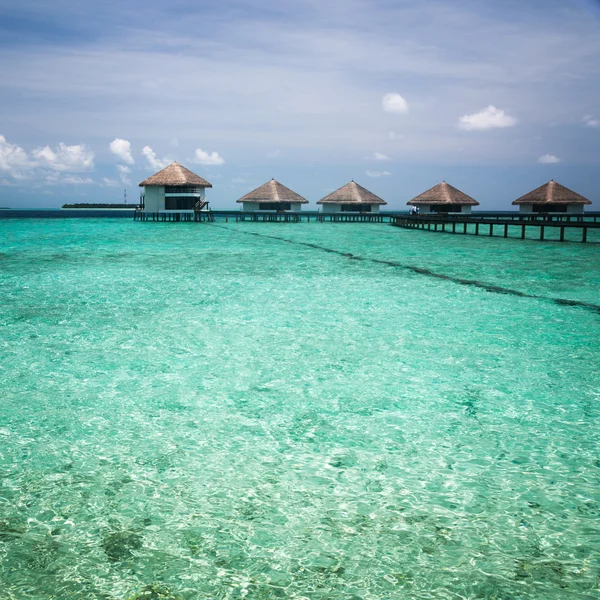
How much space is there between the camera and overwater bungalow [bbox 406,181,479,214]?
150ft

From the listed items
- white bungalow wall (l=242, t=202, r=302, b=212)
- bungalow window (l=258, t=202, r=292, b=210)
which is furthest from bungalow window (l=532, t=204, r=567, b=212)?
bungalow window (l=258, t=202, r=292, b=210)

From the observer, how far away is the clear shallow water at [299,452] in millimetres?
3086

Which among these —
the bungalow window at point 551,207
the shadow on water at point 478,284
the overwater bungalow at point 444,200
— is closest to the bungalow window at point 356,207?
the overwater bungalow at point 444,200

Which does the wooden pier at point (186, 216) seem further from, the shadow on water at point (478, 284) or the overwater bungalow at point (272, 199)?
the shadow on water at point (478, 284)

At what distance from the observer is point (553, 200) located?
44219 millimetres

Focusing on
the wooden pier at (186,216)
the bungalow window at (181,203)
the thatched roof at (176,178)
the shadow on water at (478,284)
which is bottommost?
the shadow on water at (478,284)

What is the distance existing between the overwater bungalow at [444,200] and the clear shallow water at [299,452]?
36.4 meters

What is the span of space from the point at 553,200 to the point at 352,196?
50.3 ft

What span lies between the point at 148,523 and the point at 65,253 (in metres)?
20.0

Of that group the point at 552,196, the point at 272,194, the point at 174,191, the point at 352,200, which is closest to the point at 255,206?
the point at 272,194

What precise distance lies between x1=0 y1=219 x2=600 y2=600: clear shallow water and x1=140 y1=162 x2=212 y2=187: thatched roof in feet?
121

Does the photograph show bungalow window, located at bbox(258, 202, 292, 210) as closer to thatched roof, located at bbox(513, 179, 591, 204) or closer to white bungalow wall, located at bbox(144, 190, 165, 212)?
white bungalow wall, located at bbox(144, 190, 165, 212)

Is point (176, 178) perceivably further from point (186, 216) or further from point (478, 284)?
point (478, 284)

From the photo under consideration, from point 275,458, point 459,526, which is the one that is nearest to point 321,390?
point 275,458
